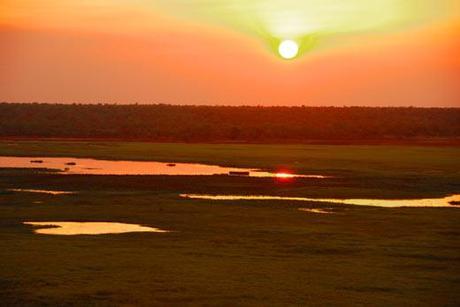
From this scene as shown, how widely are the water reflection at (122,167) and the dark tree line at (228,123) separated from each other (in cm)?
4580

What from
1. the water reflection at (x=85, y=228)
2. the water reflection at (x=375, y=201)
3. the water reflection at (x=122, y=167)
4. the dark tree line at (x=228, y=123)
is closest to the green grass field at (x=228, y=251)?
the water reflection at (x=85, y=228)

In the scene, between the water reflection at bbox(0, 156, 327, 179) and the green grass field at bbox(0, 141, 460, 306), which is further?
the water reflection at bbox(0, 156, 327, 179)

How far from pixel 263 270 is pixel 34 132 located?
102788 mm

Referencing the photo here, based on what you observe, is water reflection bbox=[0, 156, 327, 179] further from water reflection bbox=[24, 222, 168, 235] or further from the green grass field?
water reflection bbox=[24, 222, 168, 235]

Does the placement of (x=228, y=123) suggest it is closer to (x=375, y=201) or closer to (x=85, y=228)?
(x=375, y=201)

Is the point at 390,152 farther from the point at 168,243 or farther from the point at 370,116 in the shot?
the point at 370,116

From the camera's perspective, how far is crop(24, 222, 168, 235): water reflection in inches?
970

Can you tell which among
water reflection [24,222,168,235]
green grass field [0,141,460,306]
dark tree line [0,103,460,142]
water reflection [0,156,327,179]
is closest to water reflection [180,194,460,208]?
green grass field [0,141,460,306]

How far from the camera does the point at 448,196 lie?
36719mm

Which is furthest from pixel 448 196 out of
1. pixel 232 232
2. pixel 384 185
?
pixel 232 232

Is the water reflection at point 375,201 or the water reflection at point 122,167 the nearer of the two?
the water reflection at point 375,201

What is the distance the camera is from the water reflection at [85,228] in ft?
80.8

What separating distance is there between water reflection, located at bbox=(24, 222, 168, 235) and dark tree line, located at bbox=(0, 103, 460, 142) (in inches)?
2967

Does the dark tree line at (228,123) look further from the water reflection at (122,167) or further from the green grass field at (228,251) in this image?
the green grass field at (228,251)
